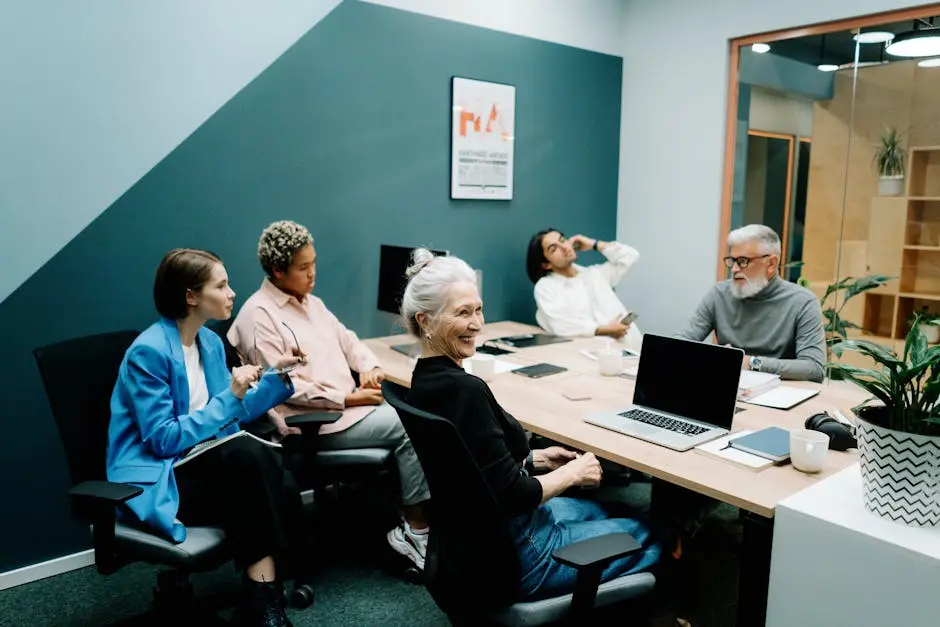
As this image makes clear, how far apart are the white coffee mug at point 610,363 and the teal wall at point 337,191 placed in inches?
54.7

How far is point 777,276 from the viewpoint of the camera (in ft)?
10.1

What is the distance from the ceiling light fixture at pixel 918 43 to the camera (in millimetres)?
3467

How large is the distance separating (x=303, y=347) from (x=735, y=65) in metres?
3.23

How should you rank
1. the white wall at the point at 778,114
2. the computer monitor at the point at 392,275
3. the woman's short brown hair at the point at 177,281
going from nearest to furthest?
the woman's short brown hair at the point at 177,281 < the computer monitor at the point at 392,275 < the white wall at the point at 778,114

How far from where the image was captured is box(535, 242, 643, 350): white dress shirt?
387 centimetres

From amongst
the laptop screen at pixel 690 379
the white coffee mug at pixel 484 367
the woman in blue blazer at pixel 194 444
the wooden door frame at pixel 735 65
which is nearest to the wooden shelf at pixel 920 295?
the wooden door frame at pixel 735 65

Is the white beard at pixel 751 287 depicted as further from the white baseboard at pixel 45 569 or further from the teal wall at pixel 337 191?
the white baseboard at pixel 45 569

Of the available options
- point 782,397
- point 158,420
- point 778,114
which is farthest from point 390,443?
point 778,114

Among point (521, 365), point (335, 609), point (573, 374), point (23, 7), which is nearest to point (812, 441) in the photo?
point (573, 374)

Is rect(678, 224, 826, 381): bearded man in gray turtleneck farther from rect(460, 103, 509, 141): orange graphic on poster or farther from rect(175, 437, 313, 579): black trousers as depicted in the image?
rect(175, 437, 313, 579): black trousers

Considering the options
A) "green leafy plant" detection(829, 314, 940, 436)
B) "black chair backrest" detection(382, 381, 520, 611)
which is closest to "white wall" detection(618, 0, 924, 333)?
"green leafy plant" detection(829, 314, 940, 436)

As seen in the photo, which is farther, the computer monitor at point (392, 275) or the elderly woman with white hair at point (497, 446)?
the computer monitor at point (392, 275)

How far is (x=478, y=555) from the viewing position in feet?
5.10

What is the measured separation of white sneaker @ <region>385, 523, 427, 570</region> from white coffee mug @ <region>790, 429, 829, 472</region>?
4.82 feet
